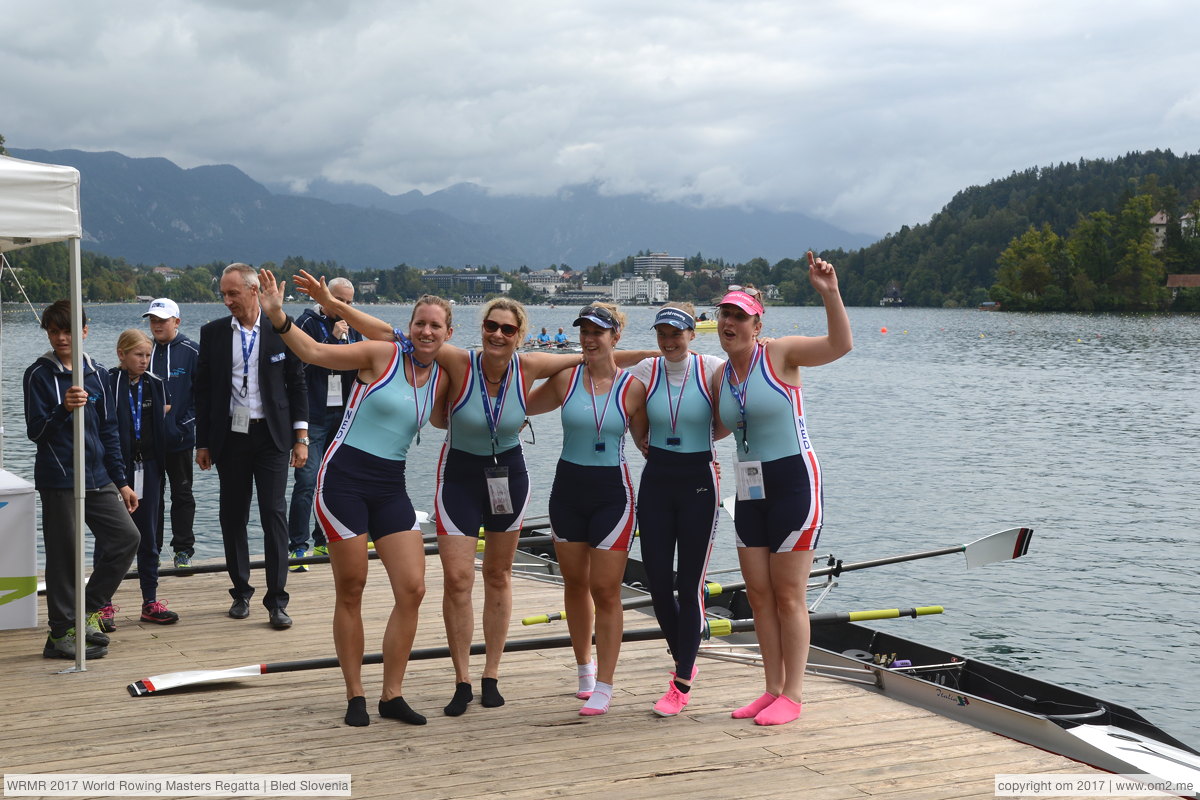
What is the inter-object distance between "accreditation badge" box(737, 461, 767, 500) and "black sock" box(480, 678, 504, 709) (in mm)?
1671

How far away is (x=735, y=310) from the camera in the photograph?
505 centimetres

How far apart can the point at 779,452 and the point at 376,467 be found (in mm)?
1988

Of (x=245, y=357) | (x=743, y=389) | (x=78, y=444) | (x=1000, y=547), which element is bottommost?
(x=1000, y=547)

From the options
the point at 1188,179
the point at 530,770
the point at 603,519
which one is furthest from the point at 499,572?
the point at 1188,179

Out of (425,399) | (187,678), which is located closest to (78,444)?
(187,678)

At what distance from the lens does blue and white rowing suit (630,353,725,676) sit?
5066 millimetres

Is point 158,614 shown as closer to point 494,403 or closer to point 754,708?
point 494,403

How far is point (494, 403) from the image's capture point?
16.4ft

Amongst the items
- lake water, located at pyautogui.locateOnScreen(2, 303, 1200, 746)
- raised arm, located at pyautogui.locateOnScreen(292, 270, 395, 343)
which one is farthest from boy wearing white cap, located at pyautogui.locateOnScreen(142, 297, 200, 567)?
lake water, located at pyautogui.locateOnScreen(2, 303, 1200, 746)

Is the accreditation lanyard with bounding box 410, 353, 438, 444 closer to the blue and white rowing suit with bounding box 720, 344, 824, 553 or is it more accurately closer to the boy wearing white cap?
the blue and white rowing suit with bounding box 720, 344, 824, 553

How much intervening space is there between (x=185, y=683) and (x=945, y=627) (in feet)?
35.3

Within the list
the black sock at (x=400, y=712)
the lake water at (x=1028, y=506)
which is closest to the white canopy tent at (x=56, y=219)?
the black sock at (x=400, y=712)

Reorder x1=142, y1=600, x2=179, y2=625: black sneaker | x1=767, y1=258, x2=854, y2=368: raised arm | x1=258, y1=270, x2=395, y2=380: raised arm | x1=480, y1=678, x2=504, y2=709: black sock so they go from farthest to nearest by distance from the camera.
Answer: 1. x1=142, y1=600, x2=179, y2=625: black sneaker
2. x1=480, y1=678, x2=504, y2=709: black sock
3. x1=767, y1=258, x2=854, y2=368: raised arm
4. x1=258, y1=270, x2=395, y2=380: raised arm

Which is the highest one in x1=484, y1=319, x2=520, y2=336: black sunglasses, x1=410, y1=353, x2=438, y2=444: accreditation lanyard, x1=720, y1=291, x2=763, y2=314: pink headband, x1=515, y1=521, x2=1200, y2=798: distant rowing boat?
x1=720, y1=291, x2=763, y2=314: pink headband
